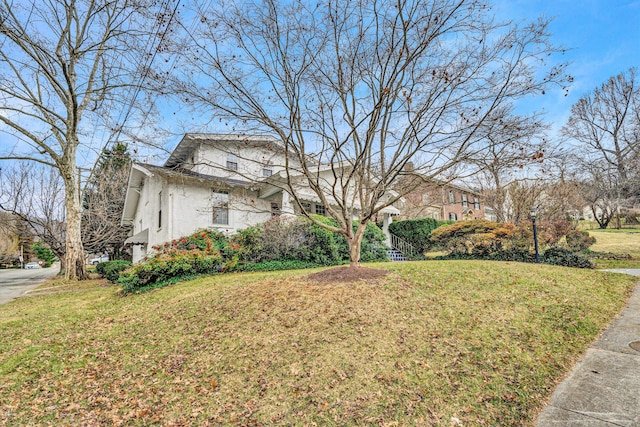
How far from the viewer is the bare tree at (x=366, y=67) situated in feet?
18.9

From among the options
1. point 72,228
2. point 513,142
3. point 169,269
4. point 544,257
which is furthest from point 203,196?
point 544,257

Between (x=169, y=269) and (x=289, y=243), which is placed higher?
(x=289, y=243)

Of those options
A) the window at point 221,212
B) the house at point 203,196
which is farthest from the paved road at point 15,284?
the window at point 221,212

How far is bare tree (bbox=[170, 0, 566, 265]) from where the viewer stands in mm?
5770

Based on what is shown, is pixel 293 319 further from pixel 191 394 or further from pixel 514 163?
pixel 514 163

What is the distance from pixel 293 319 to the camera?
5.06 metres

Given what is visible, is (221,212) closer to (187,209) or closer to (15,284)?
(187,209)

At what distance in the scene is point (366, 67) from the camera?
661cm

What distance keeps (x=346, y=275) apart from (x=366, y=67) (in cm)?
455

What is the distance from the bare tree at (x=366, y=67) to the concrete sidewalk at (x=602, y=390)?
3784mm

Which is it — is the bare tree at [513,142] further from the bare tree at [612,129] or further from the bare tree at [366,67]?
the bare tree at [612,129]

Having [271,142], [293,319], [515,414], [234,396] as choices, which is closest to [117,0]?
[271,142]

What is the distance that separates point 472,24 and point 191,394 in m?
7.44

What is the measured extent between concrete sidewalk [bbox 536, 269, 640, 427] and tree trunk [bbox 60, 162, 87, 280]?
1842cm
